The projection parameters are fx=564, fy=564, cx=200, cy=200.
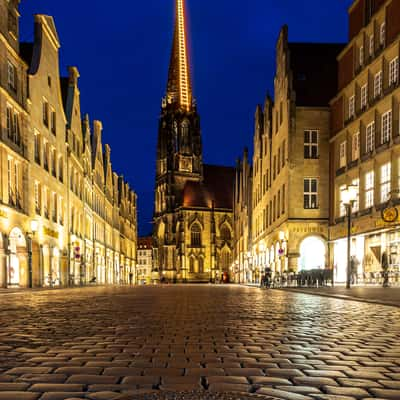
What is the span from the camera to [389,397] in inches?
159

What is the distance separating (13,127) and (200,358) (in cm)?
2757

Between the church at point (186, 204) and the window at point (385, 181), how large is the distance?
77216 mm

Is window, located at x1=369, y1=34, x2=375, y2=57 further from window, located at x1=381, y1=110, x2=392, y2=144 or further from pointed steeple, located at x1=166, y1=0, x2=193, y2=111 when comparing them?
pointed steeple, located at x1=166, y1=0, x2=193, y2=111

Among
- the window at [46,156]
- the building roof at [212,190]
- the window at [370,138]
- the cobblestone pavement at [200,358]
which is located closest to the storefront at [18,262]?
the window at [46,156]

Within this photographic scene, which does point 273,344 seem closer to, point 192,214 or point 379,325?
point 379,325

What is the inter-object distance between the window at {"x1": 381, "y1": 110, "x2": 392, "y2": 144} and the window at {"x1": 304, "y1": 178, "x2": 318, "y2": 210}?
10.6 metres

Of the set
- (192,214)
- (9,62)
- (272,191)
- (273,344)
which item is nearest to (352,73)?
(272,191)

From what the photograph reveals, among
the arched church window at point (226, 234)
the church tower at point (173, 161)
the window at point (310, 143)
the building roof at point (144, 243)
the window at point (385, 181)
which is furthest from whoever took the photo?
the building roof at point (144, 243)

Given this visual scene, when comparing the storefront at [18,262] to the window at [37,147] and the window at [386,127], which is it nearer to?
the window at [37,147]

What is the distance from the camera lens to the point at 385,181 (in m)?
28.7

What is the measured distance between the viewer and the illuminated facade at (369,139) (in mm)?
27812

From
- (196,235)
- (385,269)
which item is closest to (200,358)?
(385,269)

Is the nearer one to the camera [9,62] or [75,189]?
[9,62]

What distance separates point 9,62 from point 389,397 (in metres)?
30.4
